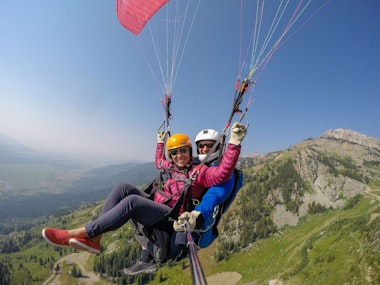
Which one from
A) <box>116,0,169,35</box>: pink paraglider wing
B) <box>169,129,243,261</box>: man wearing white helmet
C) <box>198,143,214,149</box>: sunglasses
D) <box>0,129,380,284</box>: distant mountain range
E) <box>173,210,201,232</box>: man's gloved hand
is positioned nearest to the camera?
<box>173,210,201,232</box>: man's gloved hand

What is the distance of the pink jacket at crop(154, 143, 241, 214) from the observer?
18.4ft

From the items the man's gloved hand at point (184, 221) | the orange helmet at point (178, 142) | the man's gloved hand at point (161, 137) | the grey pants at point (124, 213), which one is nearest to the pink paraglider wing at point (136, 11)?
the man's gloved hand at point (161, 137)

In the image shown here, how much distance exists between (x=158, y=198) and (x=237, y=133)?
2.48m

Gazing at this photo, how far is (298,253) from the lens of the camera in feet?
356

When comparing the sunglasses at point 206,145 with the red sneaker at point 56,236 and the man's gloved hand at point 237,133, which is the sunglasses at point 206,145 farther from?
the red sneaker at point 56,236

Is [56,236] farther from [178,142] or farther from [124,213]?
[178,142]

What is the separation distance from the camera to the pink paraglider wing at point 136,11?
10.7 m

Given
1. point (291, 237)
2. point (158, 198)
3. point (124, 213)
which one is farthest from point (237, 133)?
point (291, 237)

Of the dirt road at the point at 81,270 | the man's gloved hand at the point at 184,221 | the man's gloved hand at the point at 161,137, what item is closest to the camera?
the man's gloved hand at the point at 184,221

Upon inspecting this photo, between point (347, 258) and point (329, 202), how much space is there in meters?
72.6

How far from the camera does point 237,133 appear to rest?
18.4 feet

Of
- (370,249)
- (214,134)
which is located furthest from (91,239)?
(370,249)

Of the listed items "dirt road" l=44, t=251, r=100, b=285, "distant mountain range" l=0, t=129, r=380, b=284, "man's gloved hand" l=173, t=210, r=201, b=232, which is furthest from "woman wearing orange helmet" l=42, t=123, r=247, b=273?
"dirt road" l=44, t=251, r=100, b=285

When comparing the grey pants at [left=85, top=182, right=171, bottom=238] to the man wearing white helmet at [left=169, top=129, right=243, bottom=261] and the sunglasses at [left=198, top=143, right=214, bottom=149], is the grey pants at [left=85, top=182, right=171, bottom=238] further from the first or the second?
the sunglasses at [left=198, top=143, right=214, bottom=149]
